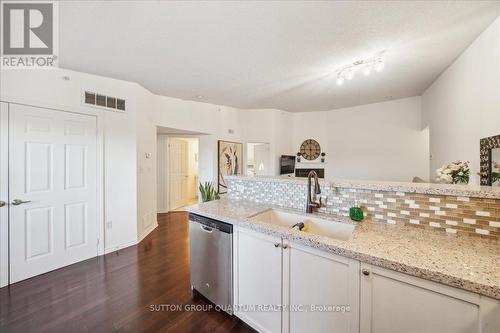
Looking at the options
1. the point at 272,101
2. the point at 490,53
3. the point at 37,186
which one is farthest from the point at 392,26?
the point at 37,186

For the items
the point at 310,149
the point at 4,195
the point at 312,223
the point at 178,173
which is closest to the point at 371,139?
the point at 310,149

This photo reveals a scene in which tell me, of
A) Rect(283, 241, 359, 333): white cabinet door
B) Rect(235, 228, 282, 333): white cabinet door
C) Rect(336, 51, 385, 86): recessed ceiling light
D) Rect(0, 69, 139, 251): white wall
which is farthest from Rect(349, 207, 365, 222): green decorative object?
Rect(0, 69, 139, 251): white wall

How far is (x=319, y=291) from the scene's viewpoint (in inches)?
47.3

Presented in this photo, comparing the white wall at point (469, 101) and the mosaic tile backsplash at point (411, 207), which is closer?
the mosaic tile backsplash at point (411, 207)

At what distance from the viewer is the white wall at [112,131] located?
2.38 meters

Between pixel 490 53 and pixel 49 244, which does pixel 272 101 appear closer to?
pixel 490 53

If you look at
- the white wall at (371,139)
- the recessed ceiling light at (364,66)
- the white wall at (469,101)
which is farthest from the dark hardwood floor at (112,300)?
the white wall at (371,139)

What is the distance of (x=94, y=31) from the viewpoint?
185 centimetres

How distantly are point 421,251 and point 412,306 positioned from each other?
10.4 inches

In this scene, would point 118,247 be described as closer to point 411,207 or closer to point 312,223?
point 312,223

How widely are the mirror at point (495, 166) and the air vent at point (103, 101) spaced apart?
436 centimetres

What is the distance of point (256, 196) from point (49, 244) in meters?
2.59

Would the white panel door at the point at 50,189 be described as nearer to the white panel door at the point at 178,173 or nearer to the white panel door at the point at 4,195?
the white panel door at the point at 4,195

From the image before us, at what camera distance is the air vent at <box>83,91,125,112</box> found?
2.68m
